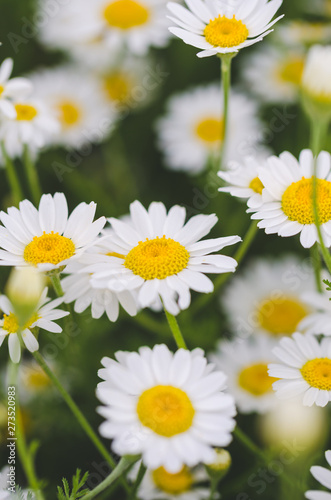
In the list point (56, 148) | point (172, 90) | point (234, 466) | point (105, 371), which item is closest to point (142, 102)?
point (172, 90)

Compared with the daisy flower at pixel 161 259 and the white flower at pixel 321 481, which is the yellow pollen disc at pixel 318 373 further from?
the daisy flower at pixel 161 259

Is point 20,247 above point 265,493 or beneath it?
above

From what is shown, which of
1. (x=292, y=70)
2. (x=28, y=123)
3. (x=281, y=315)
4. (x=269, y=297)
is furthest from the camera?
(x=292, y=70)

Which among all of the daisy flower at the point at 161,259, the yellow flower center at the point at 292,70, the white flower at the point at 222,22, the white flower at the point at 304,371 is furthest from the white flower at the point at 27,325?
the yellow flower center at the point at 292,70

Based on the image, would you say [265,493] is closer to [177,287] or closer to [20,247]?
[177,287]

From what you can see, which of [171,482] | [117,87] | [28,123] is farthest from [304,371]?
[117,87]

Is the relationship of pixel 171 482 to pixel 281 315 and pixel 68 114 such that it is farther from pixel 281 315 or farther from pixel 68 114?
pixel 68 114

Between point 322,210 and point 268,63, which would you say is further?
point 268,63
